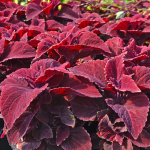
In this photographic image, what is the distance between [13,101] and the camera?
63cm

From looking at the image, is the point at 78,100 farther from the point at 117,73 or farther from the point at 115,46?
the point at 115,46

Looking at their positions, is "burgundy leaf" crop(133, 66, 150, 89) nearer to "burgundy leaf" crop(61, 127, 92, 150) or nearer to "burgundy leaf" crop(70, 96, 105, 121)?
"burgundy leaf" crop(70, 96, 105, 121)

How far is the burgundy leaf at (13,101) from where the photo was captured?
60cm

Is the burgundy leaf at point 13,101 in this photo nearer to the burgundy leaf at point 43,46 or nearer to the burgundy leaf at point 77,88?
the burgundy leaf at point 77,88

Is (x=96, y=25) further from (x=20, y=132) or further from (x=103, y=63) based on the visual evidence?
(x=20, y=132)

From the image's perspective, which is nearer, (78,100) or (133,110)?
(133,110)

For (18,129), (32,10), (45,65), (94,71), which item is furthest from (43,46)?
(32,10)

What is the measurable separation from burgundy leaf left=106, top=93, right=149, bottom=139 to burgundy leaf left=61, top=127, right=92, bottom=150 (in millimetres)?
184

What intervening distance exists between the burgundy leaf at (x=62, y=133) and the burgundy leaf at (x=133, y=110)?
21 centimetres

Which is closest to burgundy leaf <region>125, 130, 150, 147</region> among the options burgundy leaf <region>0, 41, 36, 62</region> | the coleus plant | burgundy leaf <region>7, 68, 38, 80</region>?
the coleus plant

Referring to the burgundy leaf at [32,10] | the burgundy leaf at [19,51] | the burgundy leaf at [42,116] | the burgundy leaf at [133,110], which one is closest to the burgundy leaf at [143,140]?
the burgundy leaf at [133,110]

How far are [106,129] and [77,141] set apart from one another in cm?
13

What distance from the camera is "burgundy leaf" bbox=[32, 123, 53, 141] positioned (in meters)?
0.73

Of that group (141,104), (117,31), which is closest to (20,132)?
(141,104)
